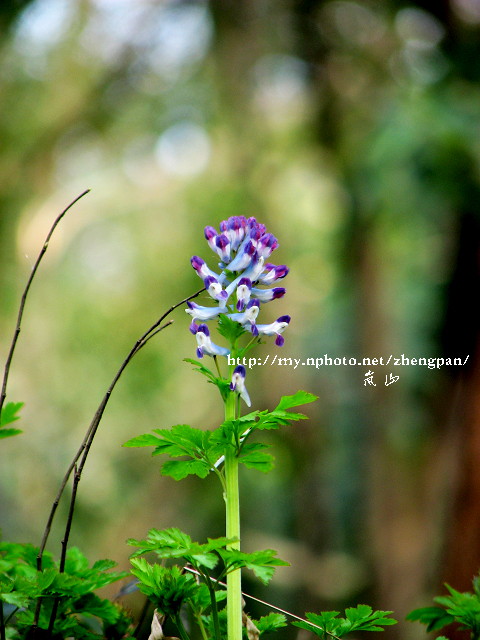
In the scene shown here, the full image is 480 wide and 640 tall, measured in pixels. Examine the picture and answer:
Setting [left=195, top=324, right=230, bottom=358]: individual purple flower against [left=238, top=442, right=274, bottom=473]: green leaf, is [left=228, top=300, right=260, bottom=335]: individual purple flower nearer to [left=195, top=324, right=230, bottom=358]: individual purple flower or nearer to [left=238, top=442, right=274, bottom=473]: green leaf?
[left=195, top=324, right=230, bottom=358]: individual purple flower

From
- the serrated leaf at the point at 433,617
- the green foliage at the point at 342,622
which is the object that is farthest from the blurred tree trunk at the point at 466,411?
the green foliage at the point at 342,622

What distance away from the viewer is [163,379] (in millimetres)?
8367

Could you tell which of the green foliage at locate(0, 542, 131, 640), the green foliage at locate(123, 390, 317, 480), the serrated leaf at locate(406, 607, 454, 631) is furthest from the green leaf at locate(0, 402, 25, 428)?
the serrated leaf at locate(406, 607, 454, 631)

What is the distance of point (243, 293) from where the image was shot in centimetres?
86

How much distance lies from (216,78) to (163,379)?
3982mm

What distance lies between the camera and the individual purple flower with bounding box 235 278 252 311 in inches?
33.6

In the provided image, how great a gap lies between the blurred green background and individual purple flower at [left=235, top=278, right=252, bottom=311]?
336 cm

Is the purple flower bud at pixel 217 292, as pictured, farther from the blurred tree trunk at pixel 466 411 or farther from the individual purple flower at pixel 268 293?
the blurred tree trunk at pixel 466 411

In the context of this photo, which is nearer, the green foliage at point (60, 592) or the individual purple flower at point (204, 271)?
the green foliage at point (60, 592)

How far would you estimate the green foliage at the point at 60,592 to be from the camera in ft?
2.54

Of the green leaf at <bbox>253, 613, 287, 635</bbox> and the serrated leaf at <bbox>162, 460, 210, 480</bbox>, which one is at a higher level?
the serrated leaf at <bbox>162, 460, 210, 480</bbox>

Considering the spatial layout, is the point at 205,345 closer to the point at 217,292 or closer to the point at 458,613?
the point at 217,292

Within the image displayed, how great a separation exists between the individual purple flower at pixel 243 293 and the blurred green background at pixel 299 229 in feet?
11.0

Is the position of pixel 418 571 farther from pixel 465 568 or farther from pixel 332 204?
pixel 332 204
